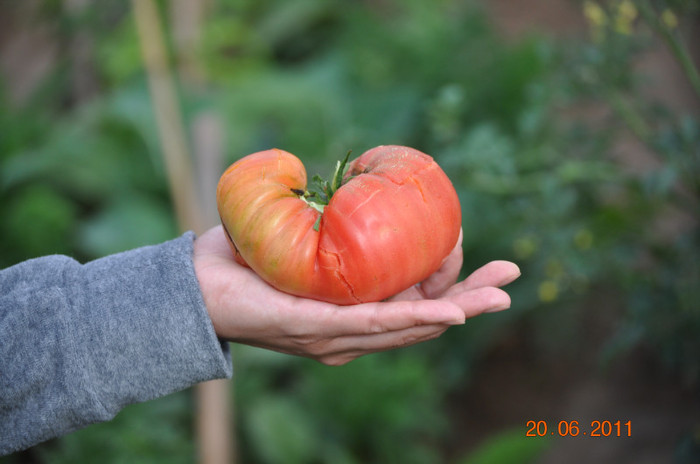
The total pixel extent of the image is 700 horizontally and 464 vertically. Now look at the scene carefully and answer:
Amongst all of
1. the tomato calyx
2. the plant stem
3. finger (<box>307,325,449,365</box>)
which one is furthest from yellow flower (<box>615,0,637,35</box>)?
finger (<box>307,325,449,365</box>)

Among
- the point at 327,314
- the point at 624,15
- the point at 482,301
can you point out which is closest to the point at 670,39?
the point at 624,15

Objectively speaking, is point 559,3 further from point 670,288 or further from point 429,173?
point 429,173

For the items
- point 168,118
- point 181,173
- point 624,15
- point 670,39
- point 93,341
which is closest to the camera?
point 93,341

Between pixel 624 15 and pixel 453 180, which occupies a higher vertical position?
pixel 624 15

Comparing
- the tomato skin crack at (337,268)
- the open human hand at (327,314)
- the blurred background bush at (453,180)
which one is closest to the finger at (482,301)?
the open human hand at (327,314)

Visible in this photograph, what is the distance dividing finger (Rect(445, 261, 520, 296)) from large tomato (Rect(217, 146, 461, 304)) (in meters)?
0.09

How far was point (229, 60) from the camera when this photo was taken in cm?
498

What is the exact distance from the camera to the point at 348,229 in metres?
1.29

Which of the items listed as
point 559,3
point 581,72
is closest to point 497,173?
point 581,72

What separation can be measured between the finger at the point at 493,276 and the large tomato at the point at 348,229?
94mm

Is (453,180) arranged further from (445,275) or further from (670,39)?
(445,275)

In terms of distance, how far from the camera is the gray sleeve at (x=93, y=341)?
1259mm

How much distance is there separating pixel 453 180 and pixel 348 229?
1.43 metres

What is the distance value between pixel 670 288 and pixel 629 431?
1.11 meters
